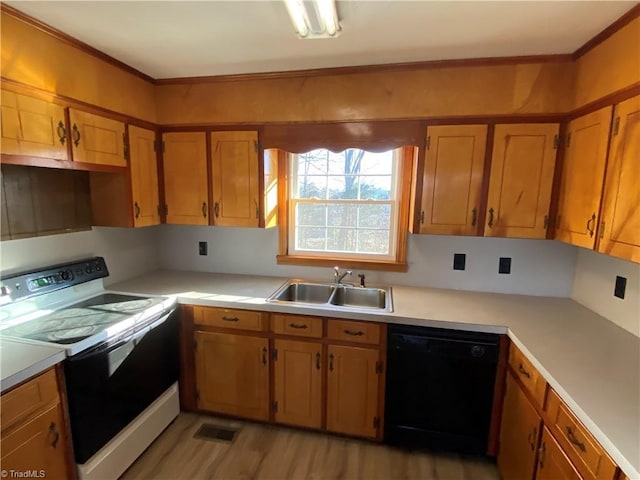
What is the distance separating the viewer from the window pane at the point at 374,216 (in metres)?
2.52

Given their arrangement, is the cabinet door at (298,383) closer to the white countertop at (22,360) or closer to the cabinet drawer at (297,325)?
the cabinet drawer at (297,325)

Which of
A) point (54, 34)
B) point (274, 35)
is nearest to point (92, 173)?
point (54, 34)

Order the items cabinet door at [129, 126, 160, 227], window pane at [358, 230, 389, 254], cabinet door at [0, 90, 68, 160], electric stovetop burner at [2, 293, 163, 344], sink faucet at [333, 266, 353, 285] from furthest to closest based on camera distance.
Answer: window pane at [358, 230, 389, 254]
sink faucet at [333, 266, 353, 285]
cabinet door at [129, 126, 160, 227]
electric stovetop burner at [2, 293, 163, 344]
cabinet door at [0, 90, 68, 160]

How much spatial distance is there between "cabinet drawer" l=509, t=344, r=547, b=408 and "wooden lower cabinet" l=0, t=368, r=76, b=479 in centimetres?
210

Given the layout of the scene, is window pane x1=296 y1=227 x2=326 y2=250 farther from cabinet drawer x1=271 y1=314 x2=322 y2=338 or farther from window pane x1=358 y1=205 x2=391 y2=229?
cabinet drawer x1=271 y1=314 x2=322 y2=338

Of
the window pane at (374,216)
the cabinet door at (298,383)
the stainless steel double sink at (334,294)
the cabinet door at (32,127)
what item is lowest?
the cabinet door at (298,383)

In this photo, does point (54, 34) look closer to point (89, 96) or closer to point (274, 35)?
point (89, 96)

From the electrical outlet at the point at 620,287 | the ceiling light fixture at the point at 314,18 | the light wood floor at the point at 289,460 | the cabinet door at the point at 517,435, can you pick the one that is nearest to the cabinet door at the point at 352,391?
the light wood floor at the point at 289,460

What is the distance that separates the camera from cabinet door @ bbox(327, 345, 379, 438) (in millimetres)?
1985

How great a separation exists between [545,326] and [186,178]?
2460mm

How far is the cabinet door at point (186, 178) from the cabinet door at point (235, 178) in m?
0.09

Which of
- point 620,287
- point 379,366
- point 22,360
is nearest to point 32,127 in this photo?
point 22,360

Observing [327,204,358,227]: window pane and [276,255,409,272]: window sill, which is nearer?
[276,255,409,272]: window sill

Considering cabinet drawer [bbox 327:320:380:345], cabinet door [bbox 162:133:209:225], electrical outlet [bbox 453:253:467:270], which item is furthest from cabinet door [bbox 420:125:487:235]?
cabinet door [bbox 162:133:209:225]
